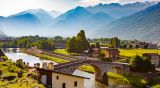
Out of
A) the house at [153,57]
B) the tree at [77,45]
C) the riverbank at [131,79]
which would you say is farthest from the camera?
the tree at [77,45]

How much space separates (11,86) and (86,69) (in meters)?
69.5

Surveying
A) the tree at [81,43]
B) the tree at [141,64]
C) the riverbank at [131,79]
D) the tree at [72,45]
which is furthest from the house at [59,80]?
the tree at [81,43]

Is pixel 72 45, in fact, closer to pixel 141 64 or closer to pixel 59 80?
pixel 141 64

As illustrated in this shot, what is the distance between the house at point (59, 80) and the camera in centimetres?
3622

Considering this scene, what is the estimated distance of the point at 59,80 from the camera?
36938mm

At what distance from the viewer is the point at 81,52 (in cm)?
14162

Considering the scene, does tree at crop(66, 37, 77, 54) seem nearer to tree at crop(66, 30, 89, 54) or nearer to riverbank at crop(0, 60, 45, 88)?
tree at crop(66, 30, 89, 54)

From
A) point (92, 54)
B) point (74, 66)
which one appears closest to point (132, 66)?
point (74, 66)

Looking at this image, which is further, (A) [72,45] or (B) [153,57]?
(A) [72,45]

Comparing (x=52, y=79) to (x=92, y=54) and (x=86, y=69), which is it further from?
(x=92, y=54)

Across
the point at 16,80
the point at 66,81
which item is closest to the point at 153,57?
the point at 66,81

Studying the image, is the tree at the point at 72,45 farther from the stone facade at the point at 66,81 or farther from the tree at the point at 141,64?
the stone facade at the point at 66,81

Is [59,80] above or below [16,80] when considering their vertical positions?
below

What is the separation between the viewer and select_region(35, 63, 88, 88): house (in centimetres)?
3622
